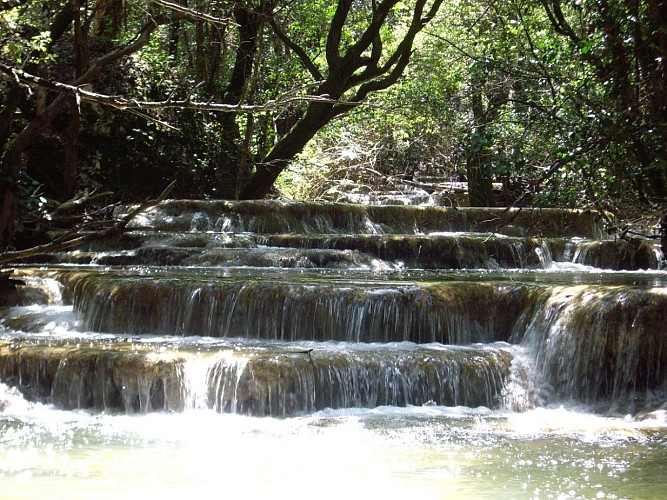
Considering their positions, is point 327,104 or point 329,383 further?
point 327,104

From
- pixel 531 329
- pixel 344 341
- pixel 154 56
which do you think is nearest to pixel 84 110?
pixel 154 56

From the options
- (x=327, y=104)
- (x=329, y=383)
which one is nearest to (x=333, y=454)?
Result: (x=329, y=383)

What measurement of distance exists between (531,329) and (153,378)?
386 centimetres

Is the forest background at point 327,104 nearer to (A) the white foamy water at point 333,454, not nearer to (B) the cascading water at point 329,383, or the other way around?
(B) the cascading water at point 329,383

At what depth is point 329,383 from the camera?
285 inches

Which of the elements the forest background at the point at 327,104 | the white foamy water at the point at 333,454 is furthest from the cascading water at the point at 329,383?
the forest background at the point at 327,104

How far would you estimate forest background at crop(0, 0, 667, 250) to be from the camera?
8.77 metres

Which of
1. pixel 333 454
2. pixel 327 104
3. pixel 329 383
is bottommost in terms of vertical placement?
pixel 333 454

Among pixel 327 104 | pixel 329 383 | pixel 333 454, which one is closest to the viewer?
pixel 333 454

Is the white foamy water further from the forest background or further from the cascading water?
the forest background

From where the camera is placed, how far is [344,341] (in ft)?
29.1

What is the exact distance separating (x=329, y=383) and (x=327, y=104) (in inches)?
381

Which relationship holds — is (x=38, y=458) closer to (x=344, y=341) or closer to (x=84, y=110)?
(x=344, y=341)

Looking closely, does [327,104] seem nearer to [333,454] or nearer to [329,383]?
[329,383]
